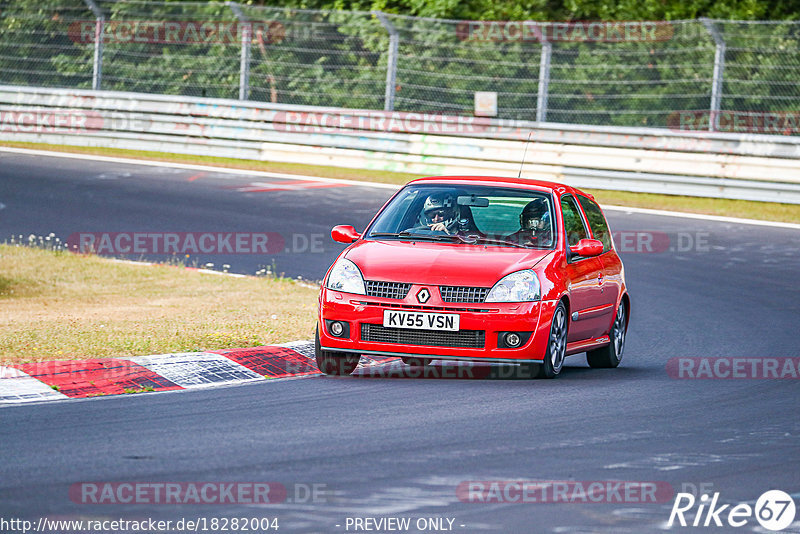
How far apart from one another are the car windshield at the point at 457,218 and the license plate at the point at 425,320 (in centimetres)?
95

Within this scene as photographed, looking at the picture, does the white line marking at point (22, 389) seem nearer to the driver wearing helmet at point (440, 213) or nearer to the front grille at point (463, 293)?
the front grille at point (463, 293)

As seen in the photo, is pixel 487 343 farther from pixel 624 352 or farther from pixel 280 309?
pixel 280 309

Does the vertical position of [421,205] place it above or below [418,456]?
above

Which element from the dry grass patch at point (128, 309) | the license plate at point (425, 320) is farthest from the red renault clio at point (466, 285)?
the dry grass patch at point (128, 309)

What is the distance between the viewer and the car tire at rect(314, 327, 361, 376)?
9461mm

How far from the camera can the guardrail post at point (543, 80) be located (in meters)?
22.7

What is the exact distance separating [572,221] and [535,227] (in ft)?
1.75

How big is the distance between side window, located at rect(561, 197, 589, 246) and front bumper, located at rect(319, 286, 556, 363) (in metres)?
1.22

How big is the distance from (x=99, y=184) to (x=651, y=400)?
1451cm

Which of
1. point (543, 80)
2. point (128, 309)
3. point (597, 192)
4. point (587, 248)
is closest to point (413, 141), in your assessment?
point (543, 80)

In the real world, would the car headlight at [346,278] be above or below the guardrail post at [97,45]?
below

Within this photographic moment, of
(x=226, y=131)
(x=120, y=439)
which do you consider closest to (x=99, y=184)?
(x=226, y=131)

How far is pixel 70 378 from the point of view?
8.64 metres

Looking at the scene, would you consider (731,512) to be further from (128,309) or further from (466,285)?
(128,309)
